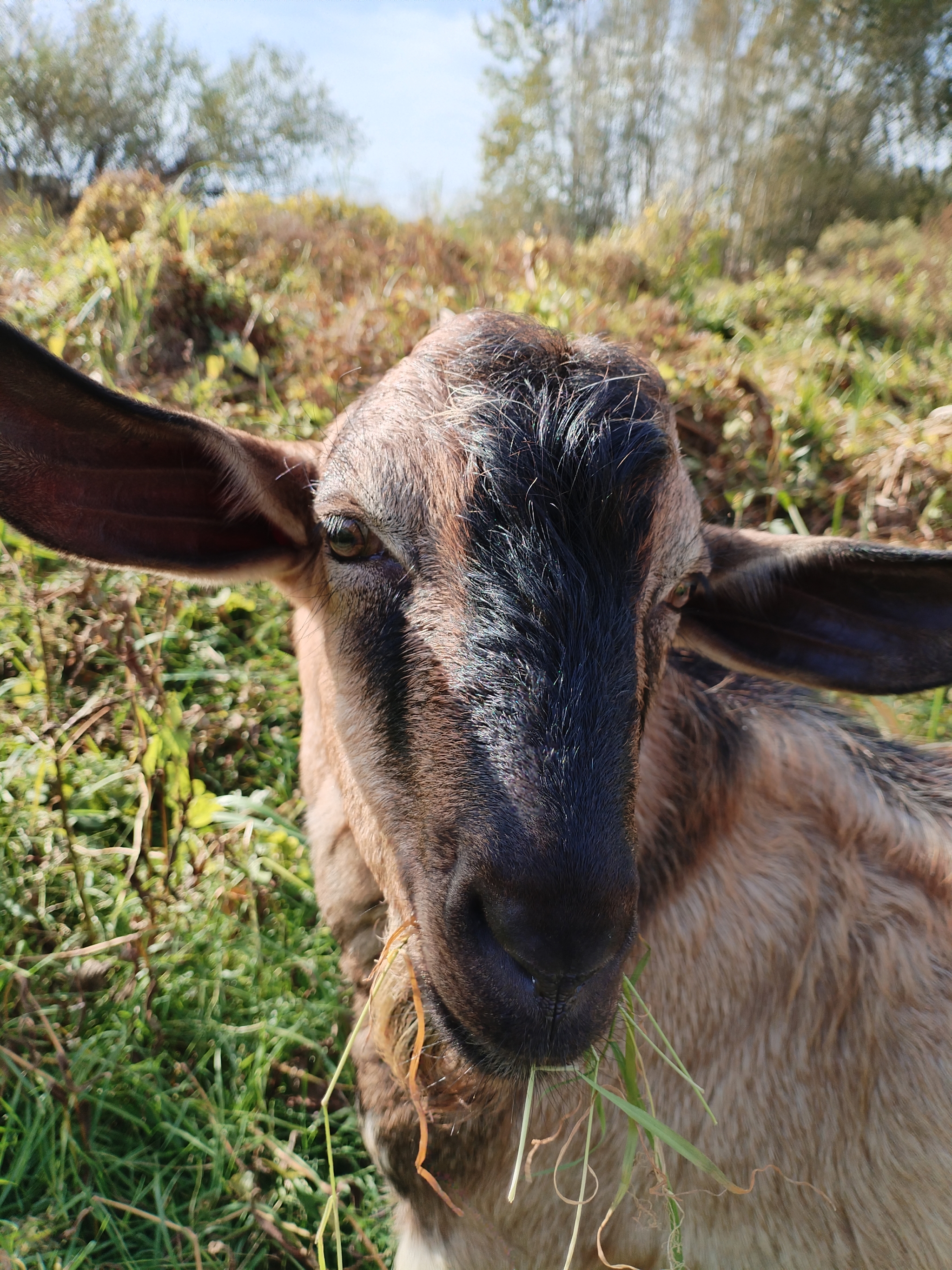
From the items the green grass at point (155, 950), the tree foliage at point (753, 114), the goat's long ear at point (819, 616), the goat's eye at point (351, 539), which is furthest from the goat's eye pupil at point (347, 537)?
the tree foliage at point (753, 114)

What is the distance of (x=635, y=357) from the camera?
2631 mm

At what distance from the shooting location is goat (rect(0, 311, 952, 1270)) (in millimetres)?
1777

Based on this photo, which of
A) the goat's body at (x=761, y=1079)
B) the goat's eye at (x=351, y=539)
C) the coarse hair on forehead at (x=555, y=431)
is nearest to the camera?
the coarse hair on forehead at (x=555, y=431)

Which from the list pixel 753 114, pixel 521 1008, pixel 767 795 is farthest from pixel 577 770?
pixel 753 114

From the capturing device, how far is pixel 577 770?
173cm

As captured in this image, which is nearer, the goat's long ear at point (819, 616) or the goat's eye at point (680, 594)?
the goat's eye at point (680, 594)

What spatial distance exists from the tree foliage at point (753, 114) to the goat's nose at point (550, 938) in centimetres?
1381

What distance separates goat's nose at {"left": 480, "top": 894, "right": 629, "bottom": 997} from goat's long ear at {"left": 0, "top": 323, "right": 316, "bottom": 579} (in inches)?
53.4

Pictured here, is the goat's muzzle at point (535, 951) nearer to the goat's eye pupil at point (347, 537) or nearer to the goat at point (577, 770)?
the goat at point (577, 770)

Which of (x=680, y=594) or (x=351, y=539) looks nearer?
(x=351, y=539)

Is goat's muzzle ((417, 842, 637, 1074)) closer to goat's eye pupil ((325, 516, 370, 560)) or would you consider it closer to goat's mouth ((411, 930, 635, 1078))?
goat's mouth ((411, 930, 635, 1078))

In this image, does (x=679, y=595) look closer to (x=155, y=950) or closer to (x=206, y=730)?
(x=155, y=950)

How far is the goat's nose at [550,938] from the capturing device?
5.24 feet

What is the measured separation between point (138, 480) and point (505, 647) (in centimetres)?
119
